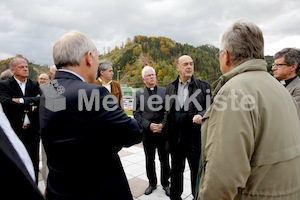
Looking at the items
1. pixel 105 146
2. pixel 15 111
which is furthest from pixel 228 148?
pixel 15 111

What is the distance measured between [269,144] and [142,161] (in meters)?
3.86

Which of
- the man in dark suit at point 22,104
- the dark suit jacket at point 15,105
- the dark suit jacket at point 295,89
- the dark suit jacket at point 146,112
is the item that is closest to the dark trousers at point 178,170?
the dark suit jacket at point 146,112

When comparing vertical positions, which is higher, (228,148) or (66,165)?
(228,148)

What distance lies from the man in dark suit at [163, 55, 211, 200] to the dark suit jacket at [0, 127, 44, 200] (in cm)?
239

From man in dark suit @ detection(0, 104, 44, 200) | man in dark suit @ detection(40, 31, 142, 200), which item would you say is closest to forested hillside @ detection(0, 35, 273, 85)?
man in dark suit @ detection(40, 31, 142, 200)

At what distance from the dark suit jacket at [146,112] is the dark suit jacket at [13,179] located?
279 centimetres

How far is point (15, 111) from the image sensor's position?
316 centimetres

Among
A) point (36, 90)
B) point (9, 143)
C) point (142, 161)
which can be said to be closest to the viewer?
point (9, 143)

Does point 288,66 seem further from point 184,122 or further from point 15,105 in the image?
point 15,105

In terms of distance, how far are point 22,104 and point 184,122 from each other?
244cm

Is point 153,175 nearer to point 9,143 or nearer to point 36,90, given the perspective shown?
point 36,90

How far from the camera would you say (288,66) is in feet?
8.89

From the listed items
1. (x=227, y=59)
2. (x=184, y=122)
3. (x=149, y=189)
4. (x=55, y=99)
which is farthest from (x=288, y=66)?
(x=55, y=99)

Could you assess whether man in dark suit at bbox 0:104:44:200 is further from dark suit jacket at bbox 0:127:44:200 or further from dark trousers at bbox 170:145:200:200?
dark trousers at bbox 170:145:200:200
